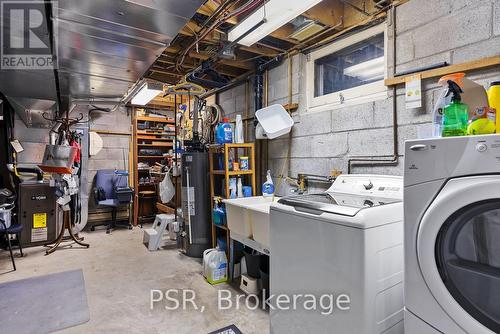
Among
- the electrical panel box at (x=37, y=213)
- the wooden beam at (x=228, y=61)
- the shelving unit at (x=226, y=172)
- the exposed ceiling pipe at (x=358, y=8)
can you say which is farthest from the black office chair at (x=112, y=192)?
the exposed ceiling pipe at (x=358, y=8)

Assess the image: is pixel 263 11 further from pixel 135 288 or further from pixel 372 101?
pixel 135 288

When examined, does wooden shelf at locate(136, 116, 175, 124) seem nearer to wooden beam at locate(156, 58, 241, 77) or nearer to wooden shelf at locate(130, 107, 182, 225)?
wooden shelf at locate(130, 107, 182, 225)

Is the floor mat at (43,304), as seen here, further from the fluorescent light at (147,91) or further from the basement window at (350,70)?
the basement window at (350,70)

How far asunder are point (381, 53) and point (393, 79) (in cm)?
32

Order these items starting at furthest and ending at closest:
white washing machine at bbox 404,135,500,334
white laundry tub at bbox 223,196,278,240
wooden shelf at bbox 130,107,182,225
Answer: wooden shelf at bbox 130,107,182,225 → white laundry tub at bbox 223,196,278,240 → white washing machine at bbox 404,135,500,334

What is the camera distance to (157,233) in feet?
12.6

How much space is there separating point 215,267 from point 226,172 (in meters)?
0.96

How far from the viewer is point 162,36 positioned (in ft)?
6.53

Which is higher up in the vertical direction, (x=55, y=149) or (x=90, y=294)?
(x=55, y=149)

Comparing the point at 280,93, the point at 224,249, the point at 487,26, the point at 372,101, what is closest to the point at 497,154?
the point at 487,26

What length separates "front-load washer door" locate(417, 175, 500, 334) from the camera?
0.89 m

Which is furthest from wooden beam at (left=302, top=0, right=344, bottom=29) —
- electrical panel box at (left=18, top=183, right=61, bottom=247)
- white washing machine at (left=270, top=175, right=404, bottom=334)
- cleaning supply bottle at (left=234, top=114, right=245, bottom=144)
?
electrical panel box at (left=18, top=183, right=61, bottom=247)

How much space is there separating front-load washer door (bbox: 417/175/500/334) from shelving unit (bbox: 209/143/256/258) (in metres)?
1.95

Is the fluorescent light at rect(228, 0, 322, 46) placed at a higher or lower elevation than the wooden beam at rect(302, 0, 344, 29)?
lower
